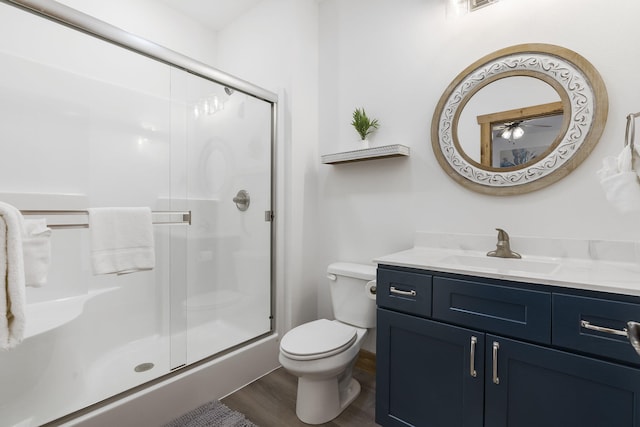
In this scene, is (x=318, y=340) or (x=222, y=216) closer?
(x=318, y=340)

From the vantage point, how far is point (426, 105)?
1.81 metres

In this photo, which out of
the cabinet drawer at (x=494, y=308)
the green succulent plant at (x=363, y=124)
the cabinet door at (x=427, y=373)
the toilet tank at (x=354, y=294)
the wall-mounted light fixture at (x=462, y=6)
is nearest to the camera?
the cabinet drawer at (x=494, y=308)

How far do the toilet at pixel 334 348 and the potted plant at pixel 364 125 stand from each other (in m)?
0.86

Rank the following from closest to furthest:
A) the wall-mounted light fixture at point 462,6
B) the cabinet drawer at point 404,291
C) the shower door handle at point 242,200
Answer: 1. the cabinet drawer at point 404,291
2. the wall-mounted light fixture at point 462,6
3. the shower door handle at point 242,200

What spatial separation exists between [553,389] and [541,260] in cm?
61

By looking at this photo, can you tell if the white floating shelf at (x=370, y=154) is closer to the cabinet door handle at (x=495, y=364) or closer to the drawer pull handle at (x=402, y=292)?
the drawer pull handle at (x=402, y=292)

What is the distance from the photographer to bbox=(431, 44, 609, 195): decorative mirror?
1369mm

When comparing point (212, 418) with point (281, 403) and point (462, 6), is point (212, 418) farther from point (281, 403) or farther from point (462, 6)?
point (462, 6)

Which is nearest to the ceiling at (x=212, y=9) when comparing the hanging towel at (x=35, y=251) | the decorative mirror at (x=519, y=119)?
the decorative mirror at (x=519, y=119)

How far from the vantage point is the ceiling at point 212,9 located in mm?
2367

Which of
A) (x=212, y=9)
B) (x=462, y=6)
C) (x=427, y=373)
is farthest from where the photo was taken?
(x=212, y=9)

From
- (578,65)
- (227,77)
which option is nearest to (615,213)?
(578,65)

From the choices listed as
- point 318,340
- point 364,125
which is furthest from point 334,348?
A: point 364,125

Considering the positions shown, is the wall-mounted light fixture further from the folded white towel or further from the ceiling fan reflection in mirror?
the folded white towel
